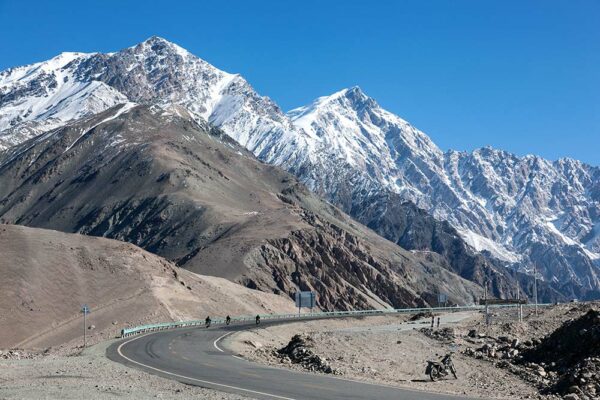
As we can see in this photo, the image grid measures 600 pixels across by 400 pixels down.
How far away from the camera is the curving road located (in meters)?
35.7

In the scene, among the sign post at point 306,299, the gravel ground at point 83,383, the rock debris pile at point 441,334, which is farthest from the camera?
the sign post at point 306,299

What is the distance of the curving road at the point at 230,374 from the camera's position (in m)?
35.7

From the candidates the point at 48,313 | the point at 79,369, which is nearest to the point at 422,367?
the point at 79,369

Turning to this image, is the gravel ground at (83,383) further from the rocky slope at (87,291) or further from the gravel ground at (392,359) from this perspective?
the rocky slope at (87,291)

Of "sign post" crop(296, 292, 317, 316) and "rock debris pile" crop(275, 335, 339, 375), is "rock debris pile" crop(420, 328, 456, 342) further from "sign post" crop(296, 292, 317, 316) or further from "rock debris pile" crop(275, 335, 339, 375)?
"sign post" crop(296, 292, 317, 316)

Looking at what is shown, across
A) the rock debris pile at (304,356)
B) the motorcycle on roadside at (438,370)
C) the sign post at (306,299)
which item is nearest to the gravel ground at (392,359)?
the motorcycle on roadside at (438,370)

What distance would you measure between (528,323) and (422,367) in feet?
122

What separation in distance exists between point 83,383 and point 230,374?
844 cm

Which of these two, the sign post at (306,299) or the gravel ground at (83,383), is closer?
the gravel ground at (83,383)

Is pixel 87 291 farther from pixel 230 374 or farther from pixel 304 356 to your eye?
pixel 230 374

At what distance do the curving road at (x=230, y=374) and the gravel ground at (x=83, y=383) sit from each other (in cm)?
152

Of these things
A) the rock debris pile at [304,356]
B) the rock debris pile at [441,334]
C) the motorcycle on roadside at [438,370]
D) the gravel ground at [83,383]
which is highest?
the rock debris pile at [441,334]

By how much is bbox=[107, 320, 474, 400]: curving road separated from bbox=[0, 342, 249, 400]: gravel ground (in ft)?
4.99

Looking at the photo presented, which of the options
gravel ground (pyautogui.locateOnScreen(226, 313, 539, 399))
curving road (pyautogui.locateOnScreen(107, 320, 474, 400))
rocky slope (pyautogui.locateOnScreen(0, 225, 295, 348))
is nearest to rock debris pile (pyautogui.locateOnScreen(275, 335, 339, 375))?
gravel ground (pyautogui.locateOnScreen(226, 313, 539, 399))
